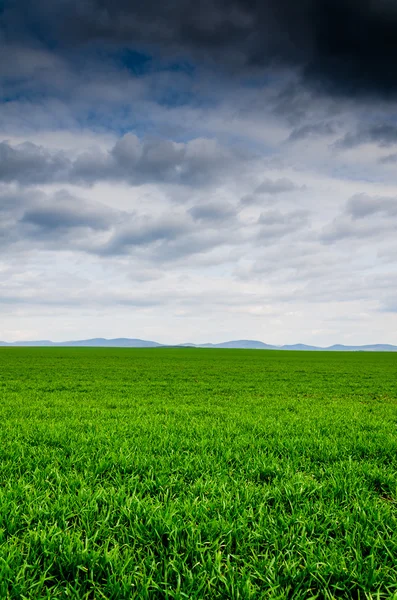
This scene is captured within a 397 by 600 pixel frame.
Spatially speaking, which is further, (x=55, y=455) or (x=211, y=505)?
(x=55, y=455)

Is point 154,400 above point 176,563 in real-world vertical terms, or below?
below

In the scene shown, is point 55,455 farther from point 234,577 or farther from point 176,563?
point 234,577

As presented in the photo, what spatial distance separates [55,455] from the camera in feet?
18.6

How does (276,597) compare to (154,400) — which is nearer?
(276,597)

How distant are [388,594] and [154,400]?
1133 centimetres

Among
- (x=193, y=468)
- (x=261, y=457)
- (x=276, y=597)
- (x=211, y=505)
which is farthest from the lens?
(x=261, y=457)

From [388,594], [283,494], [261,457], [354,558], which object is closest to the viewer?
[388,594]

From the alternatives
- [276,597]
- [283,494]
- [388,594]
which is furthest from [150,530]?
[388,594]

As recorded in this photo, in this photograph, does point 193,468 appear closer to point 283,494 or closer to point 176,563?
point 283,494

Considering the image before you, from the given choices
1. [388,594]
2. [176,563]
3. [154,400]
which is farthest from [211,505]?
[154,400]

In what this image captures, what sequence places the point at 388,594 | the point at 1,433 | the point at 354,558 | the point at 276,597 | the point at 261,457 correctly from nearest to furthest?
the point at 276,597 < the point at 388,594 < the point at 354,558 < the point at 261,457 < the point at 1,433

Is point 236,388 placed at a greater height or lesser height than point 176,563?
lesser

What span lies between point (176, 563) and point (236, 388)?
16596 mm

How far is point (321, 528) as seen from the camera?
3.51m
